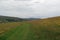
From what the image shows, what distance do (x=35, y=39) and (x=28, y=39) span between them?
4.35 ft

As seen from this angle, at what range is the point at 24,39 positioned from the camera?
94.7 ft

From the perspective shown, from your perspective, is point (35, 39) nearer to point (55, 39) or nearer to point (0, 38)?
point (55, 39)

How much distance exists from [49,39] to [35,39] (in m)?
2.40

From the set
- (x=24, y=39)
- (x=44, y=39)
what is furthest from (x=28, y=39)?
(x=44, y=39)

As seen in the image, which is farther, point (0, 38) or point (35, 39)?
point (0, 38)

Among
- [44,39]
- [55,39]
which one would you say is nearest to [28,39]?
[44,39]

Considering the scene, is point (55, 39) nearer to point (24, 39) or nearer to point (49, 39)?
point (49, 39)

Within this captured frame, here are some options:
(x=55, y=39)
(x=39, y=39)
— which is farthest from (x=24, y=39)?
(x=55, y=39)

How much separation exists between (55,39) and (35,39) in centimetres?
347

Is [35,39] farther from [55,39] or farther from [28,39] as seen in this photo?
[55,39]

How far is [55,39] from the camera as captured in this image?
99.7 ft

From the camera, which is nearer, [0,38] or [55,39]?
[55,39]

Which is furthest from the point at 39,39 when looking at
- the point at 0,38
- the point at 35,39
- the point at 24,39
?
the point at 0,38

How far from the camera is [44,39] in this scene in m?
29.7
